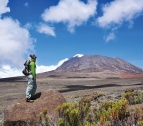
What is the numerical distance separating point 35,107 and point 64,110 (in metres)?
2.22

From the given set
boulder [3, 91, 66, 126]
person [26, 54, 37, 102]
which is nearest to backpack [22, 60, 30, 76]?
person [26, 54, 37, 102]

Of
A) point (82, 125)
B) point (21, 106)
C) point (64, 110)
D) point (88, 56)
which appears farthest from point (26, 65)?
point (88, 56)

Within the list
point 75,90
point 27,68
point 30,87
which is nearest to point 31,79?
point 30,87

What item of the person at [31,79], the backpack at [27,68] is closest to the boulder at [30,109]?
the person at [31,79]

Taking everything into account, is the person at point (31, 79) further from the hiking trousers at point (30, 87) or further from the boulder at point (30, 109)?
the boulder at point (30, 109)

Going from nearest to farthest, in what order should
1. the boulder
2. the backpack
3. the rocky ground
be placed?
the boulder, the backpack, the rocky ground

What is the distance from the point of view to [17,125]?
7.84 metres

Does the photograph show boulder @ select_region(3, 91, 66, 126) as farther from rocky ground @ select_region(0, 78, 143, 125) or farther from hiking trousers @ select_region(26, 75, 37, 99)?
rocky ground @ select_region(0, 78, 143, 125)

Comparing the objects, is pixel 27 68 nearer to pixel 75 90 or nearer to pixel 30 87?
pixel 30 87

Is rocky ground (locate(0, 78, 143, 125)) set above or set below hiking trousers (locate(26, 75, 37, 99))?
below

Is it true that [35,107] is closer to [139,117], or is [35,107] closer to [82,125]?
[82,125]

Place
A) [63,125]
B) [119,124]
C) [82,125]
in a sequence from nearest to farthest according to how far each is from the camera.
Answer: [119,124]
[63,125]
[82,125]

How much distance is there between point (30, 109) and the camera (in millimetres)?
8344

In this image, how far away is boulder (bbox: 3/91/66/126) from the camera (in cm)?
786
